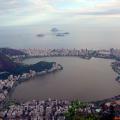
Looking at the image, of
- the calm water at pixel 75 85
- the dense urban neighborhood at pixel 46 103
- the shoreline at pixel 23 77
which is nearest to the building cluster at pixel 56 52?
the dense urban neighborhood at pixel 46 103

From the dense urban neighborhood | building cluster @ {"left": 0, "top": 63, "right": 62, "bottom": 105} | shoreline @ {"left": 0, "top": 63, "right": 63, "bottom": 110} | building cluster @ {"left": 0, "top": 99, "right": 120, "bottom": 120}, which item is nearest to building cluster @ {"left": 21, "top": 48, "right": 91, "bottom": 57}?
the dense urban neighborhood

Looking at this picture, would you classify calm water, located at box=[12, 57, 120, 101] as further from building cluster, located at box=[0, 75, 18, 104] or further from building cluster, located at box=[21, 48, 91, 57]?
building cluster, located at box=[21, 48, 91, 57]

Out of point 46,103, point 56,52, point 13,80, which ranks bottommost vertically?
point 56,52

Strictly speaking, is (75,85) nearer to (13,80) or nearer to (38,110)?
(13,80)

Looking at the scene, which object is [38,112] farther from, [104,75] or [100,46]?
[100,46]

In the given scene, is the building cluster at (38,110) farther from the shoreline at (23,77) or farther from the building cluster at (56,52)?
the building cluster at (56,52)

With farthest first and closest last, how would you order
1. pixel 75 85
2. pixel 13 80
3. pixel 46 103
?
pixel 13 80 → pixel 75 85 → pixel 46 103

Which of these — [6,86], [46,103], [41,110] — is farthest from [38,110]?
[6,86]

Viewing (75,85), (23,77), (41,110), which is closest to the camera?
(41,110)
